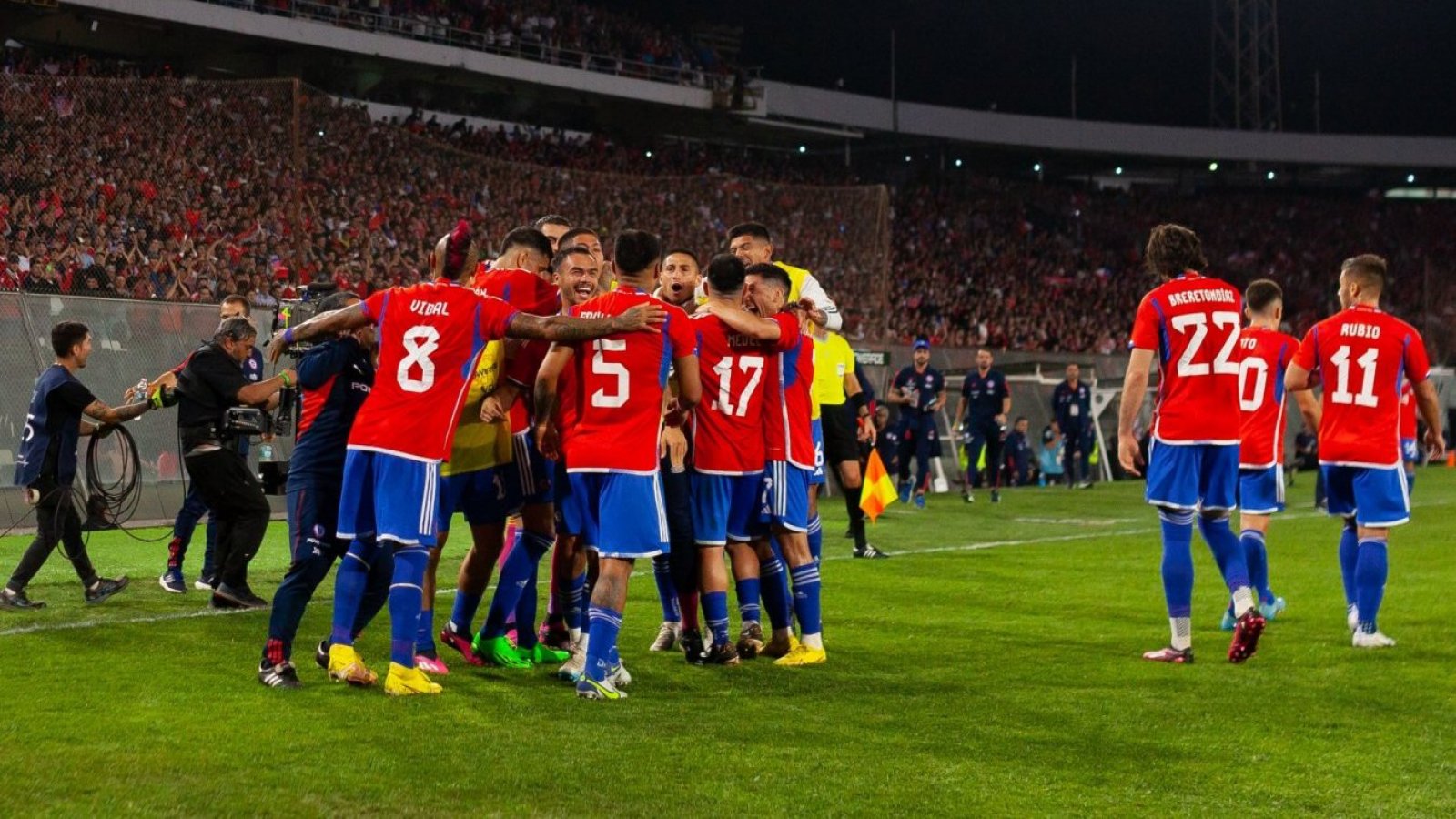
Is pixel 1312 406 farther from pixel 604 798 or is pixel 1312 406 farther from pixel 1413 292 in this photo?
pixel 1413 292

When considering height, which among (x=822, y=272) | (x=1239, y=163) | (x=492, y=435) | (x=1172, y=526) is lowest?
(x=1172, y=526)

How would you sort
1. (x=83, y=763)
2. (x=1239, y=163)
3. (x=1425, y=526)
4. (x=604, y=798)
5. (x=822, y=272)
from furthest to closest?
(x=1239, y=163) → (x=822, y=272) → (x=1425, y=526) → (x=83, y=763) → (x=604, y=798)

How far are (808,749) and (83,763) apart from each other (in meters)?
2.54

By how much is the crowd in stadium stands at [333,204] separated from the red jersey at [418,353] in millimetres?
10531

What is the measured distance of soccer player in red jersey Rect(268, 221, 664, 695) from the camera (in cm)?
671

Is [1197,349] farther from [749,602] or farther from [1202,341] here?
[749,602]

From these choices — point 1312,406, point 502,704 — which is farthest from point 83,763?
point 1312,406

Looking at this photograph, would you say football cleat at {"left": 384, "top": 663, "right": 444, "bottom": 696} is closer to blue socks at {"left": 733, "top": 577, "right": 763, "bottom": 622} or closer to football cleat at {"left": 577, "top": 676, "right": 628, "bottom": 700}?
football cleat at {"left": 577, "top": 676, "right": 628, "bottom": 700}

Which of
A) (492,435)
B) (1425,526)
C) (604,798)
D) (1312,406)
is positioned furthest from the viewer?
(1425,526)

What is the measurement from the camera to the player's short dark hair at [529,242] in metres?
7.72

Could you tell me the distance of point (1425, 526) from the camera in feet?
57.4

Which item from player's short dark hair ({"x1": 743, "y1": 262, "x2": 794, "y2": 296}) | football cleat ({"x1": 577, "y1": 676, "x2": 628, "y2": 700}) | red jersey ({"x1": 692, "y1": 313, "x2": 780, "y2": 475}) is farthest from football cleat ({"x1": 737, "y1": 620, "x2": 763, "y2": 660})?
player's short dark hair ({"x1": 743, "y1": 262, "x2": 794, "y2": 296})

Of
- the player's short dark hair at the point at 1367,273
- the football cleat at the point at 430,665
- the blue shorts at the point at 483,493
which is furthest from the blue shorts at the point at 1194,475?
the football cleat at the point at 430,665

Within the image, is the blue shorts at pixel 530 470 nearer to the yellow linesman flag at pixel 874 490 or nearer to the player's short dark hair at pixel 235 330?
the player's short dark hair at pixel 235 330
